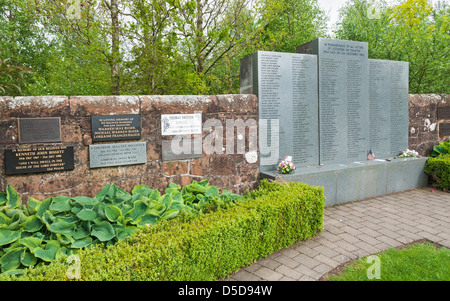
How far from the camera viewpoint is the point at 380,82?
710 cm

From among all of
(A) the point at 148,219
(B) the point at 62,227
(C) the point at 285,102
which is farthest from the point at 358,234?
(B) the point at 62,227

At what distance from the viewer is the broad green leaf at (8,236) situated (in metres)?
2.83

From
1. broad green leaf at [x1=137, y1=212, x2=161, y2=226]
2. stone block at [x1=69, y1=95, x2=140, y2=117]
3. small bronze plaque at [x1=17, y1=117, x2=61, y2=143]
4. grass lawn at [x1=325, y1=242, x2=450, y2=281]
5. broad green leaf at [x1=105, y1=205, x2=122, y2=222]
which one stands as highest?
stone block at [x1=69, y1=95, x2=140, y2=117]

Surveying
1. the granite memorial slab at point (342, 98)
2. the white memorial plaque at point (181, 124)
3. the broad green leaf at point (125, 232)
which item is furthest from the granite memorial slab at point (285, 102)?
the broad green leaf at point (125, 232)

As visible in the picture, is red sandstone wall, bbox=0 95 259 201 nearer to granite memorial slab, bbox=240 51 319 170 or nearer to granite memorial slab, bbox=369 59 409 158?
granite memorial slab, bbox=240 51 319 170

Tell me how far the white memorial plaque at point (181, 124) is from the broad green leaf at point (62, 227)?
1.90 metres

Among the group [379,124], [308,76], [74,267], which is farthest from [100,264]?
[379,124]

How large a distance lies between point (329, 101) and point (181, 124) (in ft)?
10.7

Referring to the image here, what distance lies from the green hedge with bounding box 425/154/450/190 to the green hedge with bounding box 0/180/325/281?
13.3 feet

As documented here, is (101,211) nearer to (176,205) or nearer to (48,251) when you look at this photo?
(48,251)

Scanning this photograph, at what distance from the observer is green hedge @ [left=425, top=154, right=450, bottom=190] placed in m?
6.51

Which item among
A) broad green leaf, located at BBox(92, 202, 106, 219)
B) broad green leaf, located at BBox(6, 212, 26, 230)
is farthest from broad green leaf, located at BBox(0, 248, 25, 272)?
broad green leaf, located at BBox(92, 202, 106, 219)

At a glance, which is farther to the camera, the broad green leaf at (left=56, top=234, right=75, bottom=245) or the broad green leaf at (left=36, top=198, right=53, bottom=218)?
the broad green leaf at (left=36, top=198, right=53, bottom=218)
